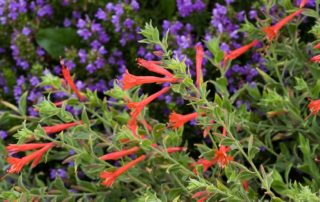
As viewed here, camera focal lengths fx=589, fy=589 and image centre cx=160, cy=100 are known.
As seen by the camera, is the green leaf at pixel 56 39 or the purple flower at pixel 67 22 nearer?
the green leaf at pixel 56 39

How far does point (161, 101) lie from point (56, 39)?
0.66m

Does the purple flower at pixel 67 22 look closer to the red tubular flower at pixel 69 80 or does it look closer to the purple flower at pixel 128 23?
the purple flower at pixel 128 23

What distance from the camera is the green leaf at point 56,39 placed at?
304cm

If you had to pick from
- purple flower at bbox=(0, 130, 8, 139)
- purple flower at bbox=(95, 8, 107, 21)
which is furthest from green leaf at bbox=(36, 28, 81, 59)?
purple flower at bbox=(0, 130, 8, 139)

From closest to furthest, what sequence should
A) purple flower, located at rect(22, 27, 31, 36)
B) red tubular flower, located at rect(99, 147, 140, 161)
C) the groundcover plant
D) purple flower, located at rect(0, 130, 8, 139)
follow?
the groundcover plant, red tubular flower, located at rect(99, 147, 140, 161), purple flower, located at rect(0, 130, 8, 139), purple flower, located at rect(22, 27, 31, 36)

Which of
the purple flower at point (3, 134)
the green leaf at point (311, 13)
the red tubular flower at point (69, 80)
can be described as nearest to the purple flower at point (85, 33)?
the red tubular flower at point (69, 80)

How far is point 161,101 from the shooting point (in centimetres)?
286

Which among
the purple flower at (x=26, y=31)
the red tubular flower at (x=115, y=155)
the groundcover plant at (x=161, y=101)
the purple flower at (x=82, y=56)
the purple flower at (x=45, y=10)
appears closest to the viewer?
the groundcover plant at (x=161, y=101)

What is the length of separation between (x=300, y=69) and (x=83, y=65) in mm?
1104

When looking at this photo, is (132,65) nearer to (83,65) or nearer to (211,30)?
(83,65)

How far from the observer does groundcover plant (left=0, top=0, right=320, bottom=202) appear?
1.89 metres

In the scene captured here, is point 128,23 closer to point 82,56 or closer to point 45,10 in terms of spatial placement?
point 82,56

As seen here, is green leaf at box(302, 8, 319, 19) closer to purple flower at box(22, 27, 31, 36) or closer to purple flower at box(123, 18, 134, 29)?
purple flower at box(123, 18, 134, 29)

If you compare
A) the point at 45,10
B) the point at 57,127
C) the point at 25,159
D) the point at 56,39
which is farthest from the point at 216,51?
the point at 45,10
